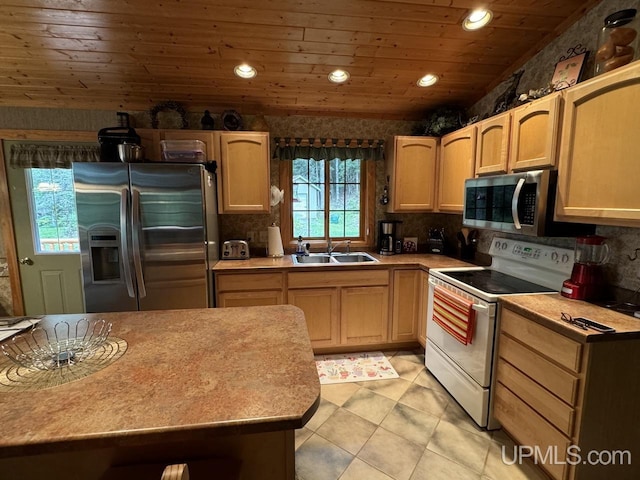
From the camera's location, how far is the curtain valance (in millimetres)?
2986

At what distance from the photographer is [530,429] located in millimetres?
1749

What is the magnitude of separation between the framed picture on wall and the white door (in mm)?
4245

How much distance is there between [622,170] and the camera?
1548 millimetres

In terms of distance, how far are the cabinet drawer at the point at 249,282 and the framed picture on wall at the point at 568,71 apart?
2.48 m

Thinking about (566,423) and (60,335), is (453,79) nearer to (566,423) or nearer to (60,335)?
(566,423)

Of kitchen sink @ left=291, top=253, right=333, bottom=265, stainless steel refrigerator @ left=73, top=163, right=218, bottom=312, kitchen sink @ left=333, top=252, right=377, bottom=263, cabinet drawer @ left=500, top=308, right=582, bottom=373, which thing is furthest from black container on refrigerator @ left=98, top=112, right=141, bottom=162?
cabinet drawer @ left=500, top=308, right=582, bottom=373

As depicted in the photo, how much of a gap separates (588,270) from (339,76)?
2298 mm

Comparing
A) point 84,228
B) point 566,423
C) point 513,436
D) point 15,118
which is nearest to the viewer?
point 566,423

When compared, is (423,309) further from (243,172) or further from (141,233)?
(141,233)

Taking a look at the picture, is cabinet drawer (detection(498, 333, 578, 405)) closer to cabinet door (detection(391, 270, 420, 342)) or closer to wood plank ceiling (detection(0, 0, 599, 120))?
cabinet door (detection(391, 270, 420, 342))

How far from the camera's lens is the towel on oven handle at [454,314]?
6.89 ft

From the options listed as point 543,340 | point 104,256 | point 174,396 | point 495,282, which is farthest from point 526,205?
point 104,256

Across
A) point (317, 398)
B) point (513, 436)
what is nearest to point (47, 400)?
point (317, 398)

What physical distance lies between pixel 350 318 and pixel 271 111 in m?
2.22
